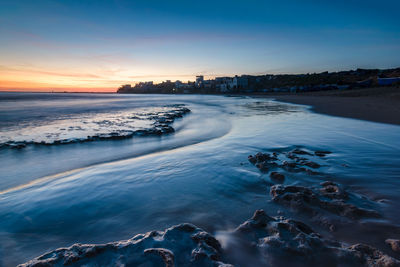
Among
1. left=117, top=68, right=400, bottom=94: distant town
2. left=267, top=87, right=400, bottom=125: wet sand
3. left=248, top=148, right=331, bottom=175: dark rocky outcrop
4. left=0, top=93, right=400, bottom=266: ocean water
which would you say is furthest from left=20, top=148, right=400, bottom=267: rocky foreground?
left=117, top=68, right=400, bottom=94: distant town

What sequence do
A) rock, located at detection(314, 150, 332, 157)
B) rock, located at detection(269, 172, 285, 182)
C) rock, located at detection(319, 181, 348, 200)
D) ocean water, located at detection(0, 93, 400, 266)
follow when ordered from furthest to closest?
1. rock, located at detection(314, 150, 332, 157)
2. rock, located at detection(269, 172, 285, 182)
3. rock, located at detection(319, 181, 348, 200)
4. ocean water, located at detection(0, 93, 400, 266)

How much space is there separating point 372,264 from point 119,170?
3280 mm

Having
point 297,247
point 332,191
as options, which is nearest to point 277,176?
point 332,191

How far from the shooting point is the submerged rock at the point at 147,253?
1300 mm

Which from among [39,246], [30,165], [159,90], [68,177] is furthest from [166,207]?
[159,90]

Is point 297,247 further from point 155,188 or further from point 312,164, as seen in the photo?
point 312,164

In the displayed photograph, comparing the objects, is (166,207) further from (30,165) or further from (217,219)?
(30,165)

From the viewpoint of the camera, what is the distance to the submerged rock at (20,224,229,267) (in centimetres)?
130

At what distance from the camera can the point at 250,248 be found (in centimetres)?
143

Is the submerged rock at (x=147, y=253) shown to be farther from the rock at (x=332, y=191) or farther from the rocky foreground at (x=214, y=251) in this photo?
the rock at (x=332, y=191)

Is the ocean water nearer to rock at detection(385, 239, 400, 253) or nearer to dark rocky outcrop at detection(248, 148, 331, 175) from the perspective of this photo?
rock at detection(385, 239, 400, 253)

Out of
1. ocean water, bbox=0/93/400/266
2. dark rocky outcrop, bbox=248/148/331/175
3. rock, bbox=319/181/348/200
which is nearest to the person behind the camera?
ocean water, bbox=0/93/400/266

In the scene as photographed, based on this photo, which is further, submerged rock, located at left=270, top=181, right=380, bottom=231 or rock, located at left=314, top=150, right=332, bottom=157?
rock, located at left=314, top=150, right=332, bottom=157

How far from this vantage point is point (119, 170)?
335 cm
